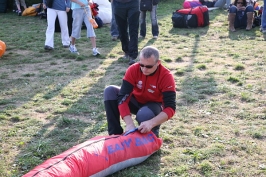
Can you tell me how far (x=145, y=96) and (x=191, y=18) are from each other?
23.5 ft

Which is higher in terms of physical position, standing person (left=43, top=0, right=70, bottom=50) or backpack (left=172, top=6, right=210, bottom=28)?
standing person (left=43, top=0, right=70, bottom=50)

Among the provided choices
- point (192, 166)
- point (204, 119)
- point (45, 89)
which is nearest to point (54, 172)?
point (192, 166)

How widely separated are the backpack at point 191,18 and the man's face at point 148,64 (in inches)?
287

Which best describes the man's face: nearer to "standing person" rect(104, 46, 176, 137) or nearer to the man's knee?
"standing person" rect(104, 46, 176, 137)

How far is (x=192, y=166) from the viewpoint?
139 inches

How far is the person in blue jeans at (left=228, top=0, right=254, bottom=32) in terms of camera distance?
9995mm

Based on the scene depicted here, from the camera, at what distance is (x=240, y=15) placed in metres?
10.1

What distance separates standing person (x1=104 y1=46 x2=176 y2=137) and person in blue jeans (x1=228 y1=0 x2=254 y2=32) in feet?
22.4

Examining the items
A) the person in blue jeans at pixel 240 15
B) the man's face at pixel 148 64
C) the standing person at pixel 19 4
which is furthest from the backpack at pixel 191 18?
the man's face at pixel 148 64

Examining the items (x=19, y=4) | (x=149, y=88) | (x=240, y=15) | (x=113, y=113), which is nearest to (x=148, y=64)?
(x=149, y=88)

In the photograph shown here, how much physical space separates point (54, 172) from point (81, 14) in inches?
204

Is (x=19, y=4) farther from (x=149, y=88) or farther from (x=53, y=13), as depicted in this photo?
(x=149, y=88)

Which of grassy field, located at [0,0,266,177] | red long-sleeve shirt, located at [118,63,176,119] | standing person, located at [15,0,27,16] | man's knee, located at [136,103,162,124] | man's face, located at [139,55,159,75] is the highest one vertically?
man's face, located at [139,55,159,75]

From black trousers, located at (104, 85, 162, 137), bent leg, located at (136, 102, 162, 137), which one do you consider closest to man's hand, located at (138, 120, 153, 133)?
bent leg, located at (136, 102, 162, 137)
